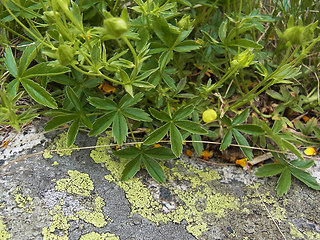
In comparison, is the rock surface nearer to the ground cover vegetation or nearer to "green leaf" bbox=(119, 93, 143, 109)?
the ground cover vegetation

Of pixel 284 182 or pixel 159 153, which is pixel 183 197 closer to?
pixel 159 153

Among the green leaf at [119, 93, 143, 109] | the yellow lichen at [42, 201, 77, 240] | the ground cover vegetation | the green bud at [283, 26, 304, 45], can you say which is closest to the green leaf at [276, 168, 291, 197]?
the ground cover vegetation

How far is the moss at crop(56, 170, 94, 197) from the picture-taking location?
1352 mm

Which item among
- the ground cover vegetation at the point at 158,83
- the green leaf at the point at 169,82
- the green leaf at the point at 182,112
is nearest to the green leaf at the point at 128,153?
the ground cover vegetation at the point at 158,83

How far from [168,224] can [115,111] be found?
0.51 meters

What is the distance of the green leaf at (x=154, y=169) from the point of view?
144 cm

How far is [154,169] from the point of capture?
146 centimetres

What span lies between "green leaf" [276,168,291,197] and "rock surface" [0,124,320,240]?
28mm

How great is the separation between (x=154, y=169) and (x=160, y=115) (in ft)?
0.74

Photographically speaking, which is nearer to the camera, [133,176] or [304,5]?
[133,176]

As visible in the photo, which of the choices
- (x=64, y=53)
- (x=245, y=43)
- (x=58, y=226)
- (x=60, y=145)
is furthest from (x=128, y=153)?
(x=245, y=43)

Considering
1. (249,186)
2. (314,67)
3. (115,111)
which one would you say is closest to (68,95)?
(115,111)

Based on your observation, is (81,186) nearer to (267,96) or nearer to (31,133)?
(31,133)

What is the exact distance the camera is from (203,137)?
1705 millimetres
